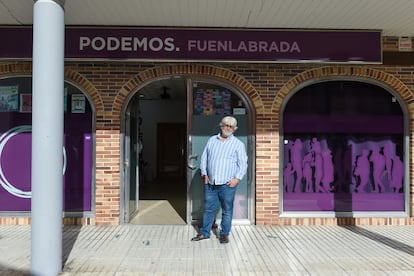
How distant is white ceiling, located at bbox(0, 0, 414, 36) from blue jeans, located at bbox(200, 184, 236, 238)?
7.96 ft

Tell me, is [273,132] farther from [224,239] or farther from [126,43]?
[126,43]

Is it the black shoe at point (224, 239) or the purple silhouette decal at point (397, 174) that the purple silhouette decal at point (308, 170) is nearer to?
the purple silhouette decal at point (397, 174)

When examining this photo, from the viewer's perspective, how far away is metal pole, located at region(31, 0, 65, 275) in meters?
4.14

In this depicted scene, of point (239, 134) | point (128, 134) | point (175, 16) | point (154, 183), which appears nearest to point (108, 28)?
point (175, 16)

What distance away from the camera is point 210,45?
6.46m

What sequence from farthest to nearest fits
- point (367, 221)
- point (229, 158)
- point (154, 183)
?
point (154, 183), point (367, 221), point (229, 158)

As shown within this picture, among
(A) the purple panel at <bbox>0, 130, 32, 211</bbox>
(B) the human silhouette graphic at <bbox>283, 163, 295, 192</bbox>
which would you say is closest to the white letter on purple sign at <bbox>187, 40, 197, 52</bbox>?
(B) the human silhouette graphic at <bbox>283, 163, 295, 192</bbox>

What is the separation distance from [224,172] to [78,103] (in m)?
2.79

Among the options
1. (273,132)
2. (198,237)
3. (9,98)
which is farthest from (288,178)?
(9,98)

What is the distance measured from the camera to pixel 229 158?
5.68 m

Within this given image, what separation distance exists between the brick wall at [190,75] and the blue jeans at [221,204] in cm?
109

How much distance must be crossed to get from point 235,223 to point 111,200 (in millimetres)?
2025

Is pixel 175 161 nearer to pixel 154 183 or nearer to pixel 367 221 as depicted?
pixel 154 183

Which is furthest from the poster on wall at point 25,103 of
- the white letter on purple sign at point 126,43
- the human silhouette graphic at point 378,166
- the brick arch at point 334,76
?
the human silhouette graphic at point 378,166
